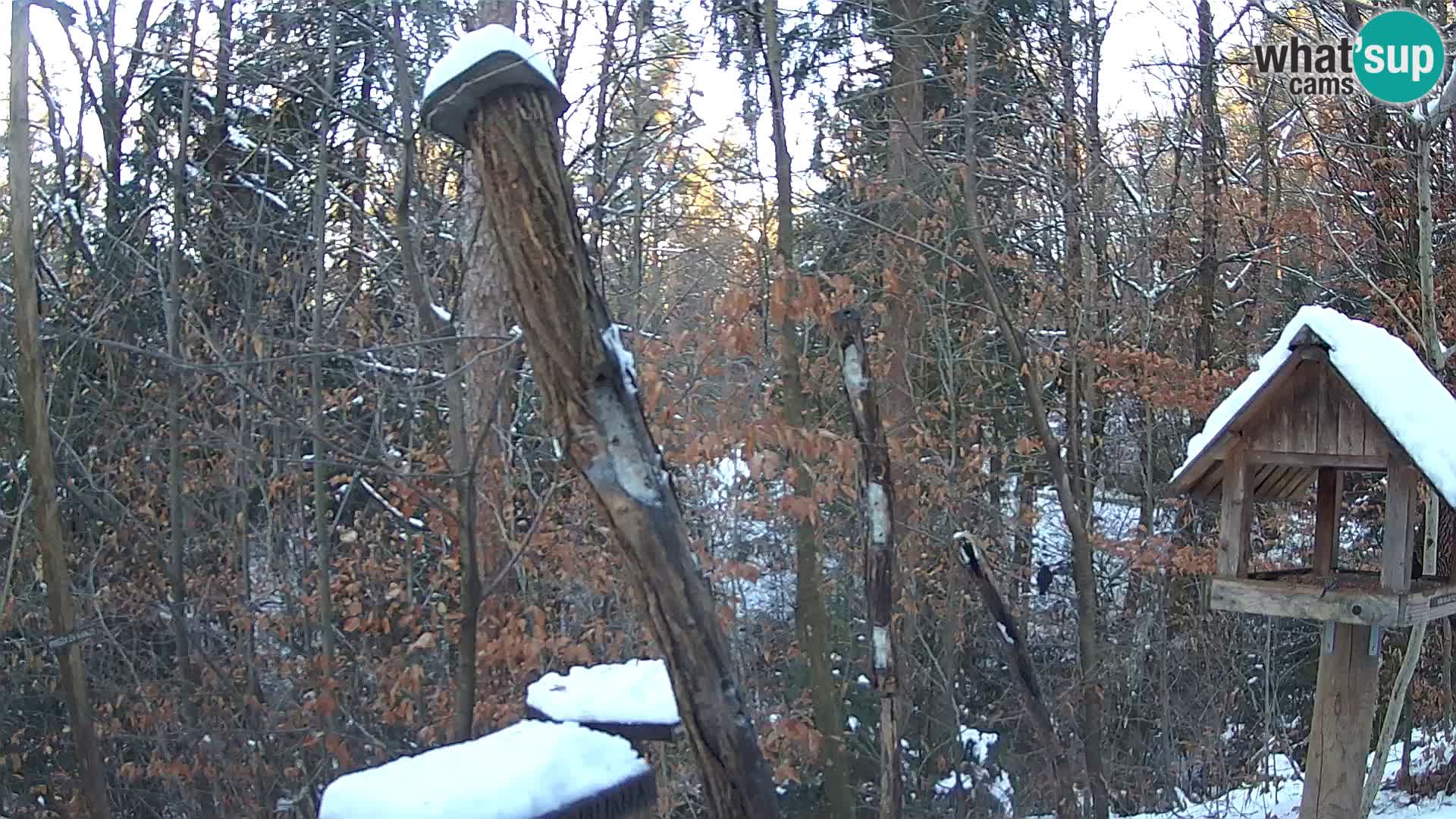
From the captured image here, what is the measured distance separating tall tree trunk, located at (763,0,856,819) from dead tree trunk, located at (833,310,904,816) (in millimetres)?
3036

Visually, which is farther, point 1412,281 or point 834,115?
point 834,115

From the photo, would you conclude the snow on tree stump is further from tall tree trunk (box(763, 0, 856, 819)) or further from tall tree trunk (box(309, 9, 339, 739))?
tall tree trunk (box(763, 0, 856, 819))

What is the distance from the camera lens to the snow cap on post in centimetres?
253

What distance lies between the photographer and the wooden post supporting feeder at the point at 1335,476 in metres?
3.12

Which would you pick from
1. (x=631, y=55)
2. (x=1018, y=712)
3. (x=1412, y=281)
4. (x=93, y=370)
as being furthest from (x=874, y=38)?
(x=93, y=370)

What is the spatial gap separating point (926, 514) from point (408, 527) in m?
3.93

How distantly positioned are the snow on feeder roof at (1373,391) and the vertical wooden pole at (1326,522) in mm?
388

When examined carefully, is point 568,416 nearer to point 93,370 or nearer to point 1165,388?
point 1165,388

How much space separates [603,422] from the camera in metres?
2.60

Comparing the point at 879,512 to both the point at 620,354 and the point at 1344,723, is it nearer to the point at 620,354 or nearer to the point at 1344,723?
the point at 1344,723

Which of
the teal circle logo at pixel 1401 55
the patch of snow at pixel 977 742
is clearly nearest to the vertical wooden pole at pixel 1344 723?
the teal circle logo at pixel 1401 55

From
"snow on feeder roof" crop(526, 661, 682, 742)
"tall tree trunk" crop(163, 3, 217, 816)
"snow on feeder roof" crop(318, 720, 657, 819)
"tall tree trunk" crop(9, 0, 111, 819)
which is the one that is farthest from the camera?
"tall tree trunk" crop(163, 3, 217, 816)

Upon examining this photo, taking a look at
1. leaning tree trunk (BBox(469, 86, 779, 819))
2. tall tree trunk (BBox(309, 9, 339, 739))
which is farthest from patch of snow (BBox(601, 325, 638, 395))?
tall tree trunk (BBox(309, 9, 339, 739))

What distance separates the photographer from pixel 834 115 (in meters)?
8.71
